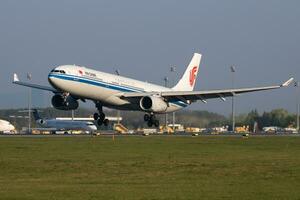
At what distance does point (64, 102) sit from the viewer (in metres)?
68.6

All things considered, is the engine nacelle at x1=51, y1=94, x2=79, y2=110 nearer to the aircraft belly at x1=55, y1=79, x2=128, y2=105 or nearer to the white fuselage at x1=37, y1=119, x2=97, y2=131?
the aircraft belly at x1=55, y1=79, x2=128, y2=105

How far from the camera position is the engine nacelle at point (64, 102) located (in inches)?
2702

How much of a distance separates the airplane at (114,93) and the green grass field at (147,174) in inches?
700

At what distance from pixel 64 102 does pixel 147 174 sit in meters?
38.7

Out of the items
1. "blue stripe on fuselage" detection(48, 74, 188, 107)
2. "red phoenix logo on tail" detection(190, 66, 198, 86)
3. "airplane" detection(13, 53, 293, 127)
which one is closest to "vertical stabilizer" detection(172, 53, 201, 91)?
"red phoenix logo on tail" detection(190, 66, 198, 86)

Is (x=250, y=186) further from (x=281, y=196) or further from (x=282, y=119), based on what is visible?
(x=282, y=119)

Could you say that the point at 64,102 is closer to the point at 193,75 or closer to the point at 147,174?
the point at 193,75

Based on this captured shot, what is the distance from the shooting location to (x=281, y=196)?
2330cm

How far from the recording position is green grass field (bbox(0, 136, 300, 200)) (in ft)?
78.8

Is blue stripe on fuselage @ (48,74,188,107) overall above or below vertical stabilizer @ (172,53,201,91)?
below

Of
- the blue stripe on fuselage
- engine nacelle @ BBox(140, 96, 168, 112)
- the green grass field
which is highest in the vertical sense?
the blue stripe on fuselage

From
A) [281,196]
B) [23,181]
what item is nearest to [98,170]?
[23,181]

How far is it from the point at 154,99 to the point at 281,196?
48.1 meters

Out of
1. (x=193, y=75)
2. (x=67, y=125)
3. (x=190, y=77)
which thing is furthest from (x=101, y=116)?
(x=67, y=125)
